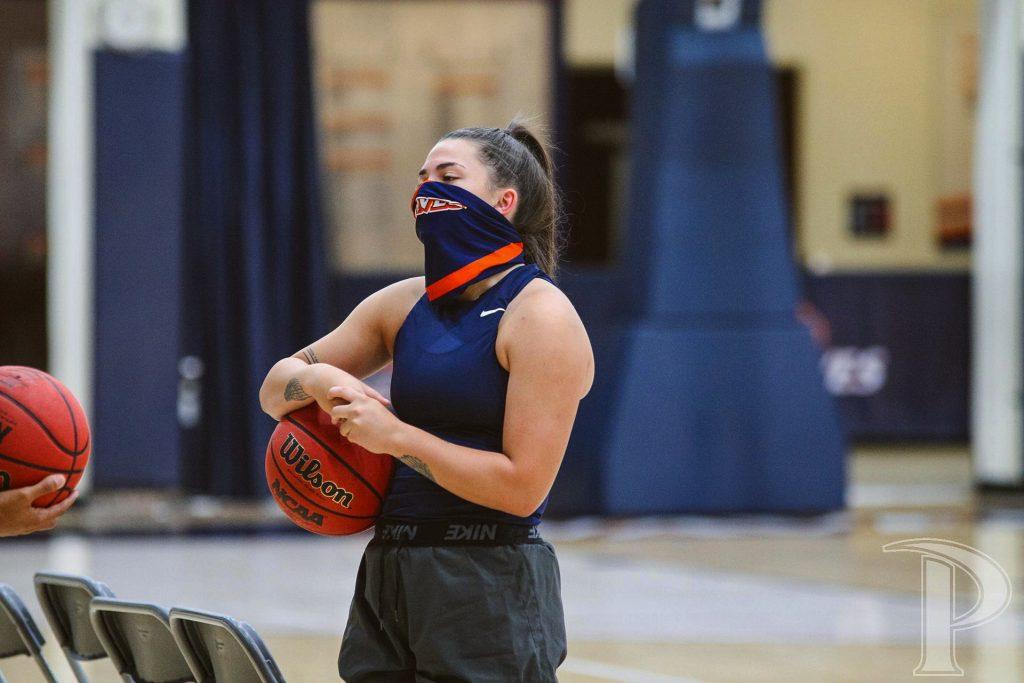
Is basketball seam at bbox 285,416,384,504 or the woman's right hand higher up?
basketball seam at bbox 285,416,384,504

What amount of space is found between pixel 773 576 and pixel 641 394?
8.01 ft

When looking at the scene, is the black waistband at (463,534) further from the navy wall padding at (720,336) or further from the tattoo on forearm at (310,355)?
the navy wall padding at (720,336)

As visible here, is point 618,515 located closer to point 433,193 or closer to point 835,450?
point 835,450

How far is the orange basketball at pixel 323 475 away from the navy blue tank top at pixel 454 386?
0.23ft

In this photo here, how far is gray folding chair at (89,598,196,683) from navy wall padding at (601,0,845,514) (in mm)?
6699

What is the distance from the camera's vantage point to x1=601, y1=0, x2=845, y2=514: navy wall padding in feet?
30.5

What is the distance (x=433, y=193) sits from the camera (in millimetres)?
2234

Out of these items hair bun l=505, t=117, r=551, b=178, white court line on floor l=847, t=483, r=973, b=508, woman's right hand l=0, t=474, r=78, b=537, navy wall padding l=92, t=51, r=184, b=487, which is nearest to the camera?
hair bun l=505, t=117, r=551, b=178

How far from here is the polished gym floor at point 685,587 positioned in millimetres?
4961

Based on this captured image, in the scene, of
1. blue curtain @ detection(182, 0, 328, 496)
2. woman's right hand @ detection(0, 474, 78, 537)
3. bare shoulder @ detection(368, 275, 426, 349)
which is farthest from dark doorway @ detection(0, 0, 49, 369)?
bare shoulder @ detection(368, 275, 426, 349)

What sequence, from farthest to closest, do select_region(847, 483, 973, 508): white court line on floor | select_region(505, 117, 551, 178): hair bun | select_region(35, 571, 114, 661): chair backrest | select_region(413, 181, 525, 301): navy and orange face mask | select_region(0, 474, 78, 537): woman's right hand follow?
select_region(847, 483, 973, 508): white court line on floor → select_region(35, 571, 114, 661): chair backrest → select_region(0, 474, 78, 537): woman's right hand → select_region(505, 117, 551, 178): hair bun → select_region(413, 181, 525, 301): navy and orange face mask

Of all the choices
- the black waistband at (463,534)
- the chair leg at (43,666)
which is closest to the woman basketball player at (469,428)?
the black waistband at (463,534)

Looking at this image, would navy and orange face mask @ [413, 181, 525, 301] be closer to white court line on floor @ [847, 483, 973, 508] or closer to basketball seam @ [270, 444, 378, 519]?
basketball seam @ [270, 444, 378, 519]

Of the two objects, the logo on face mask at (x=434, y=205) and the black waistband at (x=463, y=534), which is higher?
the logo on face mask at (x=434, y=205)
